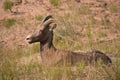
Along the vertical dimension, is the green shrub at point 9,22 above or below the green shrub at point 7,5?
below

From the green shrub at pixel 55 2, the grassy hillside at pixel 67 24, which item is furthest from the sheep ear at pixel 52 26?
the green shrub at pixel 55 2

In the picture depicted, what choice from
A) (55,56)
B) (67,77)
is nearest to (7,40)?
(55,56)

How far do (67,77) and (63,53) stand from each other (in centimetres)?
352

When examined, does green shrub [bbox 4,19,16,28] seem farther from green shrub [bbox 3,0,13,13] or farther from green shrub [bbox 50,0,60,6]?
green shrub [bbox 50,0,60,6]

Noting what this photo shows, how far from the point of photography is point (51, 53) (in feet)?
45.2

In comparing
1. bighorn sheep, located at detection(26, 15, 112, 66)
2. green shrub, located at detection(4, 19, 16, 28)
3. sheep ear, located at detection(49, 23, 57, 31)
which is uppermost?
sheep ear, located at detection(49, 23, 57, 31)

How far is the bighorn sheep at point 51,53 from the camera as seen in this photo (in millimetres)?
12976

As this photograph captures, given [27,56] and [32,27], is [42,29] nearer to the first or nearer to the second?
[27,56]

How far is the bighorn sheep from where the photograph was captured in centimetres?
1298

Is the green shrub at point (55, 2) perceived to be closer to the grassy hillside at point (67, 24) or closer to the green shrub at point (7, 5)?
the grassy hillside at point (67, 24)

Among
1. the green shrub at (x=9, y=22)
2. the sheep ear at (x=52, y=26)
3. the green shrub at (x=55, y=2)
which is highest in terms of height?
the sheep ear at (x=52, y=26)

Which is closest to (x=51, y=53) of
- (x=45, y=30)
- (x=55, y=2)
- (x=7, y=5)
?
(x=45, y=30)

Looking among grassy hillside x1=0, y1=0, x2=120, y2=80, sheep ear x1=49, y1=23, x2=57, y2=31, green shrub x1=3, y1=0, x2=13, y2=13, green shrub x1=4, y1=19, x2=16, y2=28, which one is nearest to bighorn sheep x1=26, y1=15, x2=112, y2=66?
sheep ear x1=49, y1=23, x2=57, y2=31

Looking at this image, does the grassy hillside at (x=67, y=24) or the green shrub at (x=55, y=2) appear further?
the green shrub at (x=55, y=2)
